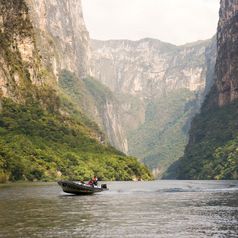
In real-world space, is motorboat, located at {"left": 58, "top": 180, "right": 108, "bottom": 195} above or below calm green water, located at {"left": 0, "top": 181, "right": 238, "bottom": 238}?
above

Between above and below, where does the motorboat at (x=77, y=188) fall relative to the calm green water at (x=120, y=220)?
above

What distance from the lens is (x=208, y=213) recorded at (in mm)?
64438

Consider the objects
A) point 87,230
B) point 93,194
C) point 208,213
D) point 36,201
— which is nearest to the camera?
point 87,230

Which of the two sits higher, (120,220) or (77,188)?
(77,188)

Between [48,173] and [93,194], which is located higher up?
[48,173]

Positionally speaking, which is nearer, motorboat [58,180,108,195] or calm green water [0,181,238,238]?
calm green water [0,181,238,238]

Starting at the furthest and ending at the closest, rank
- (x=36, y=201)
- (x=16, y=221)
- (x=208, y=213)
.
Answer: (x=36, y=201)
(x=208, y=213)
(x=16, y=221)

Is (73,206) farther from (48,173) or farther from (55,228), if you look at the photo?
(48,173)

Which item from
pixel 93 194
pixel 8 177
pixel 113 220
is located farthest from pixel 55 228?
pixel 8 177

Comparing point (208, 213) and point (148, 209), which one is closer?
point (208, 213)

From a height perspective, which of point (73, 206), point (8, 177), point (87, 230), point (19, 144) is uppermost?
point (19, 144)

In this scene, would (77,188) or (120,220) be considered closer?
(120,220)

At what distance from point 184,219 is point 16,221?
1698cm

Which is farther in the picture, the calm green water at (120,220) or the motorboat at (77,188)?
the motorboat at (77,188)
